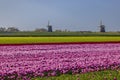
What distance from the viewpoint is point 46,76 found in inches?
531

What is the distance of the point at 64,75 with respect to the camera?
13.7 m

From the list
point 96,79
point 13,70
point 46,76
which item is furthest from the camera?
point 13,70

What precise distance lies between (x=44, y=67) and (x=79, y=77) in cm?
280

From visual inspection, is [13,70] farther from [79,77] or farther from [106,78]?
[106,78]

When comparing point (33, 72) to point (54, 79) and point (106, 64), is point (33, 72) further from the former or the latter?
point (106, 64)

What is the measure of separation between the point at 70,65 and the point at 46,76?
289 centimetres

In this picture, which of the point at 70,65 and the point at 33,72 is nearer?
the point at 33,72

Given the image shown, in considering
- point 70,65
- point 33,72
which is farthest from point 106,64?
point 33,72

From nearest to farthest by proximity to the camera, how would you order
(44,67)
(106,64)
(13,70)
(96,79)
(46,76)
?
(96,79), (46,76), (13,70), (44,67), (106,64)

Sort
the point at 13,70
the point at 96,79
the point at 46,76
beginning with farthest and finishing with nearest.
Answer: the point at 13,70
the point at 46,76
the point at 96,79

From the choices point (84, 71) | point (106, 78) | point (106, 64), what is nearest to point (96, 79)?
point (106, 78)

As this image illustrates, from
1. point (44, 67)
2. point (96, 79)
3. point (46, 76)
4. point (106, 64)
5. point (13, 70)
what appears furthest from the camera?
point (106, 64)

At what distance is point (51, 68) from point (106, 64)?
3037 millimetres

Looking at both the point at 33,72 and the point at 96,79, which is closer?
the point at 96,79
